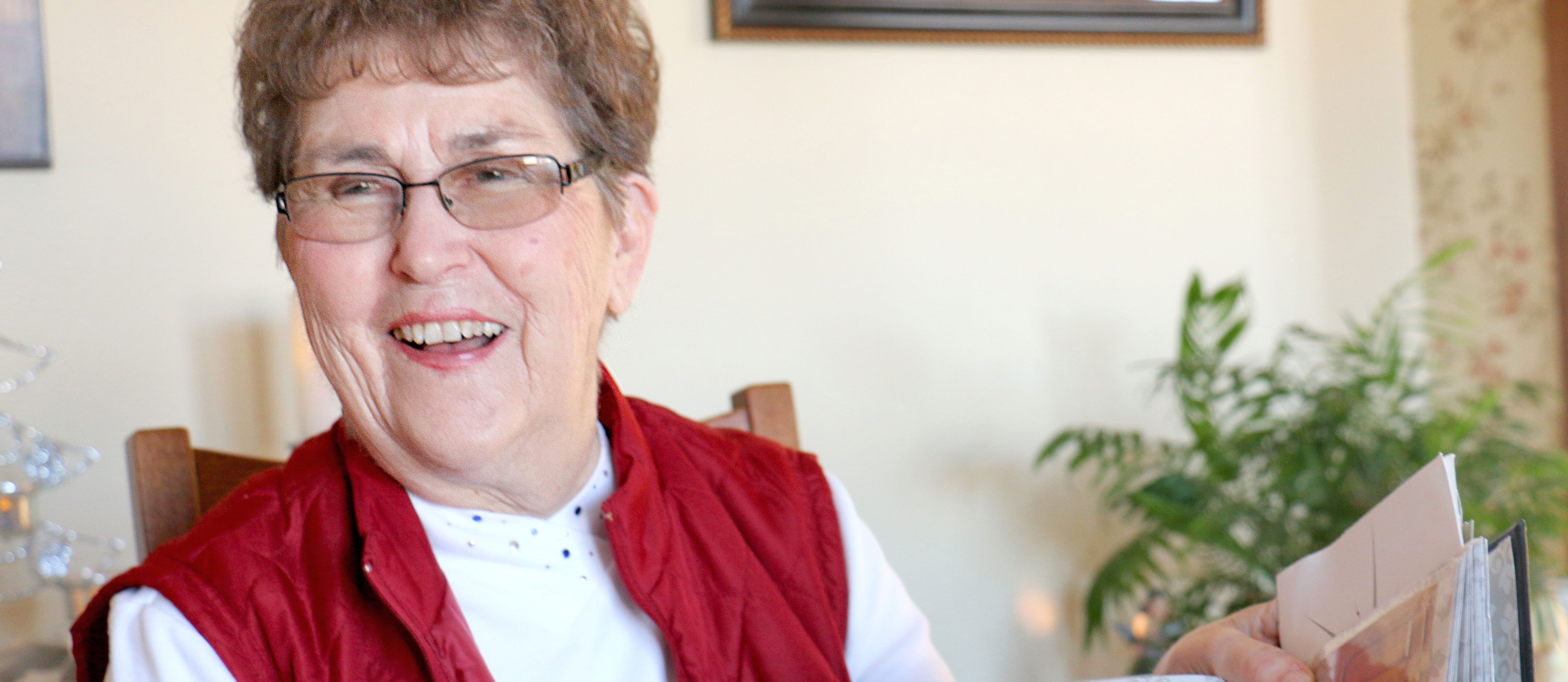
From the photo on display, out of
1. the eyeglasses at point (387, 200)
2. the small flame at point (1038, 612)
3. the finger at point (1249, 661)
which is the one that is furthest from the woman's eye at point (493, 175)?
the small flame at point (1038, 612)

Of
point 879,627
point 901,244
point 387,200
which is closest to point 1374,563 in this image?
point 879,627

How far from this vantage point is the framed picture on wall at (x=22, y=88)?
5.57 ft

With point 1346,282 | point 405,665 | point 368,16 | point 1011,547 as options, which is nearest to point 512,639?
point 405,665

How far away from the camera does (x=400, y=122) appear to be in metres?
0.87

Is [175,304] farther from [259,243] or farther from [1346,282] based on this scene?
[1346,282]

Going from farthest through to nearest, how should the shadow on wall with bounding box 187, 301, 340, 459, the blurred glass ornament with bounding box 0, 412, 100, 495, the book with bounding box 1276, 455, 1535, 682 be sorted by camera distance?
the shadow on wall with bounding box 187, 301, 340, 459 < the blurred glass ornament with bounding box 0, 412, 100, 495 < the book with bounding box 1276, 455, 1535, 682

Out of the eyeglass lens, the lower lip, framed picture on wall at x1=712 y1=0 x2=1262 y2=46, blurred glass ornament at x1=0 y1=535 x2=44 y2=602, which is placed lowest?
→ blurred glass ornament at x1=0 y1=535 x2=44 y2=602

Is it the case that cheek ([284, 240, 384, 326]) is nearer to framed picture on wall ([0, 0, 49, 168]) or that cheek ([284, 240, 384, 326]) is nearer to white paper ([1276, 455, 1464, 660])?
white paper ([1276, 455, 1464, 660])

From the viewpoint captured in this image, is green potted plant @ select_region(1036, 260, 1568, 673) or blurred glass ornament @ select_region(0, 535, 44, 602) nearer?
blurred glass ornament @ select_region(0, 535, 44, 602)

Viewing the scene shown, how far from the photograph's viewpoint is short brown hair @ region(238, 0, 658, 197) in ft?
2.89

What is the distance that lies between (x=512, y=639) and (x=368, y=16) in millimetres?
495

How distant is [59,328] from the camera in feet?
5.74

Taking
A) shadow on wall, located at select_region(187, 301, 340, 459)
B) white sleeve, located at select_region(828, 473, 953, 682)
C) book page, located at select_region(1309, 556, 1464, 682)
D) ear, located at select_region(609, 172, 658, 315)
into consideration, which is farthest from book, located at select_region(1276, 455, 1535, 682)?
shadow on wall, located at select_region(187, 301, 340, 459)

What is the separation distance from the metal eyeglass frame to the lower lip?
102 millimetres
